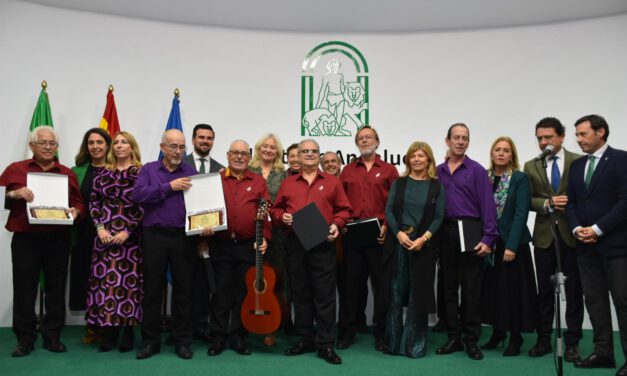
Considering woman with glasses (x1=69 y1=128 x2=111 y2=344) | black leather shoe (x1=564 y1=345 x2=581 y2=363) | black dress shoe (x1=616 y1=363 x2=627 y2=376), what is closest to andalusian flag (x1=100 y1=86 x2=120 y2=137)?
woman with glasses (x1=69 y1=128 x2=111 y2=344)

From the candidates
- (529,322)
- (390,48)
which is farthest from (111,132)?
(529,322)

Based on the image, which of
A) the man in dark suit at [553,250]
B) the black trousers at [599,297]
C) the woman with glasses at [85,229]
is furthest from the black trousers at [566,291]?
the woman with glasses at [85,229]

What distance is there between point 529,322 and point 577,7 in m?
3.45

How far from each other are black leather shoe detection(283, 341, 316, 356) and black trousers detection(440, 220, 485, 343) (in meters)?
1.15

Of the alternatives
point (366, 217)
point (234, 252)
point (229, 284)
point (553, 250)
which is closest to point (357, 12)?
point (366, 217)

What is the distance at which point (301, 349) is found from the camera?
4059 mm

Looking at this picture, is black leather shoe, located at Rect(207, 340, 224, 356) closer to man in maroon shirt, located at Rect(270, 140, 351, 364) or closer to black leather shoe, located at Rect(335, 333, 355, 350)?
man in maroon shirt, located at Rect(270, 140, 351, 364)

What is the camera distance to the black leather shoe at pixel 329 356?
12.5 feet

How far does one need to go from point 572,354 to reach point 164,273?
3235 mm

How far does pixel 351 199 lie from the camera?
4516 mm

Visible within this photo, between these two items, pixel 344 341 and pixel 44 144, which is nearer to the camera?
pixel 44 144

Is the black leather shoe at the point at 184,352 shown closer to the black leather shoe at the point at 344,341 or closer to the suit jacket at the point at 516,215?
the black leather shoe at the point at 344,341

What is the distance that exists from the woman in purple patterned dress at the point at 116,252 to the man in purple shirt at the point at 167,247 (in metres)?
0.13

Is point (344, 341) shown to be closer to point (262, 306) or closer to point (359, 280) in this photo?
point (359, 280)
